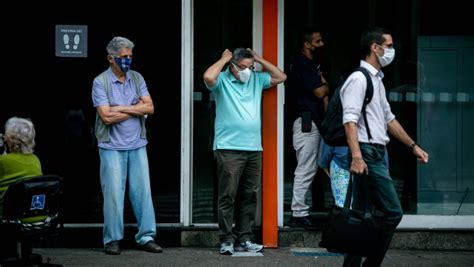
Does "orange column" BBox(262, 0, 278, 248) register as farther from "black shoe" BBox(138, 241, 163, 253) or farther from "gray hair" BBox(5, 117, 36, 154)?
"gray hair" BBox(5, 117, 36, 154)

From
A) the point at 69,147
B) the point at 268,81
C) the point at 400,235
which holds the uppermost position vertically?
the point at 268,81

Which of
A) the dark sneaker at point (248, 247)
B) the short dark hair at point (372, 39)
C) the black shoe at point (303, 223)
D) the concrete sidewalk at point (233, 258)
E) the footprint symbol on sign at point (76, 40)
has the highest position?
the footprint symbol on sign at point (76, 40)

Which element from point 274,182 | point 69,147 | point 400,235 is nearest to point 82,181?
point 69,147

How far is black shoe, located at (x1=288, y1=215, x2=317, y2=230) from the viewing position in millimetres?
9734

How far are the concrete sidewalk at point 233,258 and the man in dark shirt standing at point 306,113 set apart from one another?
1.40ft

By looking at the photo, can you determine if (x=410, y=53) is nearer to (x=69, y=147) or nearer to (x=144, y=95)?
(x=144, y=95)

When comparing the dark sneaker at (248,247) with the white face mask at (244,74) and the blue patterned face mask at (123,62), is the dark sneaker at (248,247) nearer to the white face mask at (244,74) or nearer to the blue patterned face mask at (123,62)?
the white face mask at (244,74)

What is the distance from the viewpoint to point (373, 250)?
7.60m

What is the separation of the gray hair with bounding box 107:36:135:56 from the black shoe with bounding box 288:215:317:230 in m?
2.30

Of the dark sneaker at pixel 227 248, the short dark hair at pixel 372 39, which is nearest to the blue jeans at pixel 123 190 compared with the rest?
the dark sneaker at pixel 227 248

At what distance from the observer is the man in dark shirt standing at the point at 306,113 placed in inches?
382

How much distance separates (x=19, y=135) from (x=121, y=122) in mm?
1551

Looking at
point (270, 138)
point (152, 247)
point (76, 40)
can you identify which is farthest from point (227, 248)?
point (76, 40)

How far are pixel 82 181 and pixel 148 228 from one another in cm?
89
